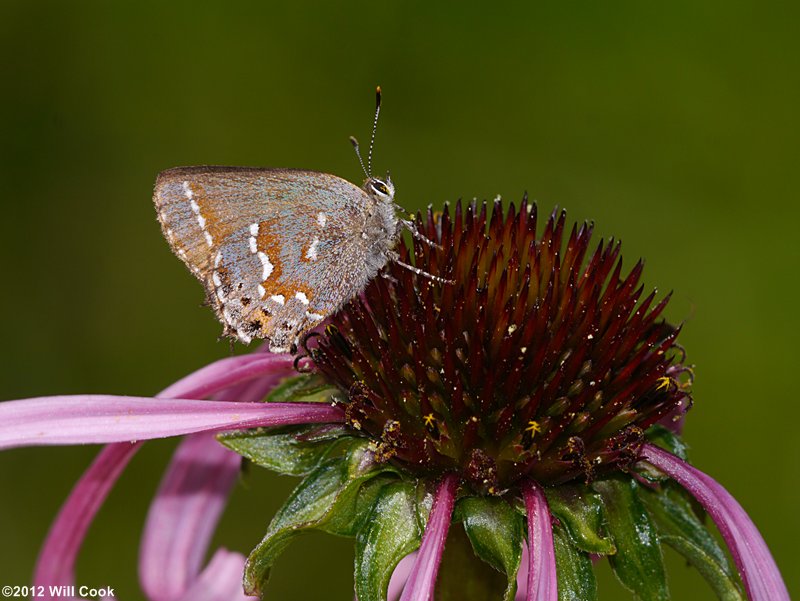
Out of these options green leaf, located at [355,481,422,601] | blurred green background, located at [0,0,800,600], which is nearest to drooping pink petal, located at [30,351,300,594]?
green leaf, located at [355,481,422,601]

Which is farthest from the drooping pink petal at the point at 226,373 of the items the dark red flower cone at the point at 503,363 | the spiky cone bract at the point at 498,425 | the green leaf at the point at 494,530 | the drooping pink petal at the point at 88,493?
the green leaf at the point at 494,530

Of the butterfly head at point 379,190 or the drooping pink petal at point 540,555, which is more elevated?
the butterfly head at point 379,190

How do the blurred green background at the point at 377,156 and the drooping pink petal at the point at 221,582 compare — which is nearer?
the drooping pink petal at the point at 221,582

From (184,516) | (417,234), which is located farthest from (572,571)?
(184,516)

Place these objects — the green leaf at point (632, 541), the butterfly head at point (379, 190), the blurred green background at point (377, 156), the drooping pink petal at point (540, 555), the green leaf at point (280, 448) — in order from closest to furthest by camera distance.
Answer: the drooping pink petal at point (540, 555) → the green leaf at point (632, 541) → the green leaf at point (280, 448) → the butterfly head at point (379, 190) → the blurred green background at point (377, 156)

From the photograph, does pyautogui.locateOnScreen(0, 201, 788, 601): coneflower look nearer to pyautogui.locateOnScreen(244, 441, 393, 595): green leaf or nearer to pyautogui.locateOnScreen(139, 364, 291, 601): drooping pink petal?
pyautogui.locateOnScreen(244, 441, 393, 595): green leaf

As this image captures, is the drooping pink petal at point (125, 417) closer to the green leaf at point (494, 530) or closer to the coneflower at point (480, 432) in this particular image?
the coneflower at point (480, 432)
